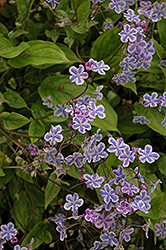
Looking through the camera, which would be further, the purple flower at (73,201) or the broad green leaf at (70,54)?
the broad green leaf at (70,54)

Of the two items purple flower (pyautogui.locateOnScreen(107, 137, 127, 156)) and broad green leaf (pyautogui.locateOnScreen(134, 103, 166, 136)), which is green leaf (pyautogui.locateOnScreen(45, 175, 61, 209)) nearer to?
purple flower (pyautogui.locateOnScreen(107, 137, 127, 156))

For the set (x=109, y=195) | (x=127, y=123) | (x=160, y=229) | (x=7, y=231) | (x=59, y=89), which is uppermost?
(x=59, y=89)

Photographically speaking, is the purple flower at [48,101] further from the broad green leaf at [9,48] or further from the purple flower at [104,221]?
the purple flower at [104,221]

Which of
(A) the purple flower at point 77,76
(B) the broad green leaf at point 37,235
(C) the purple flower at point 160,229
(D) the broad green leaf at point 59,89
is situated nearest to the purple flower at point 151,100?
(D) the broad green leaf at point 59,89

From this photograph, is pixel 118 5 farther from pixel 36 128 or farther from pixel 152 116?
pixel 36 128

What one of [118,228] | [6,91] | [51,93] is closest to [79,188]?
[118,228]

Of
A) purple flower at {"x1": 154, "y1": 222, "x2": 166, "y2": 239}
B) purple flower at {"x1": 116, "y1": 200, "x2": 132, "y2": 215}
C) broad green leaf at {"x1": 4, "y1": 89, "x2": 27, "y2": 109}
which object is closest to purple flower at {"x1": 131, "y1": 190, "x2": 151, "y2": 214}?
purple flower at {"x1": 116, "y1": 200, "x2": 132, "y2": 215}

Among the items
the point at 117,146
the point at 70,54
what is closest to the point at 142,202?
the point at 117,146
